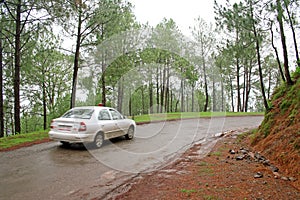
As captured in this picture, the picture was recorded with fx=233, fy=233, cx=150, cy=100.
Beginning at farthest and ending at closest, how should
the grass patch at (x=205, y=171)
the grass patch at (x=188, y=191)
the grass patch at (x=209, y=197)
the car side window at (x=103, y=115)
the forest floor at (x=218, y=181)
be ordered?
the car side window at (x=103, y=115)
the grass patch at (x=205, y=171)
the grass patch at (x=188, y=191)
the forest floor at (x=218, y=181)
the grass patch at (x=209, y=197)

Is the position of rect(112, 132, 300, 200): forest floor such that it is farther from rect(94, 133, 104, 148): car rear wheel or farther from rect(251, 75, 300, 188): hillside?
rect(94, 133, 104, 148): car rear wheel

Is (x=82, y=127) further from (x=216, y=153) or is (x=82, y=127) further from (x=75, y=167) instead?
(x=216, y=153)

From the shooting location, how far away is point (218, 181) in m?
5.04

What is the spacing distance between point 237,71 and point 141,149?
29.8 meters

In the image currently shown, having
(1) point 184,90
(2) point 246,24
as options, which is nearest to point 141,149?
(2) point 246,24

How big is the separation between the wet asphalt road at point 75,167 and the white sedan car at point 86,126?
0.46 metres

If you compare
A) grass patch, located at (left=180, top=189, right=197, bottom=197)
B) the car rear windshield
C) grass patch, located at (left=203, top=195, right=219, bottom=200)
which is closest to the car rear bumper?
the car rear windshield

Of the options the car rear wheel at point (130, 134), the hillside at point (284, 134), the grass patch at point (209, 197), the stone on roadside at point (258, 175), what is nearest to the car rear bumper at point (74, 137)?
the car rear wheel at point (130, 134)

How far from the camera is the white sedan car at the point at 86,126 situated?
8.17 m

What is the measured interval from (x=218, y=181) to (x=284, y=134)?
2.99m

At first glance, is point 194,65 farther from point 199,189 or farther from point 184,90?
point 199,189

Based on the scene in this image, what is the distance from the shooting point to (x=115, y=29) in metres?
17.2

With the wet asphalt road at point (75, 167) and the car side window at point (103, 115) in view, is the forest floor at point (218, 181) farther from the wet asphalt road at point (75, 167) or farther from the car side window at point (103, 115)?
the car side window at point (103, 115)

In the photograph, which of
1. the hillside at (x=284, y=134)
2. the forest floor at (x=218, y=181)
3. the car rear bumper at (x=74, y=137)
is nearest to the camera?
the forest floor at (x=218, y=181)
